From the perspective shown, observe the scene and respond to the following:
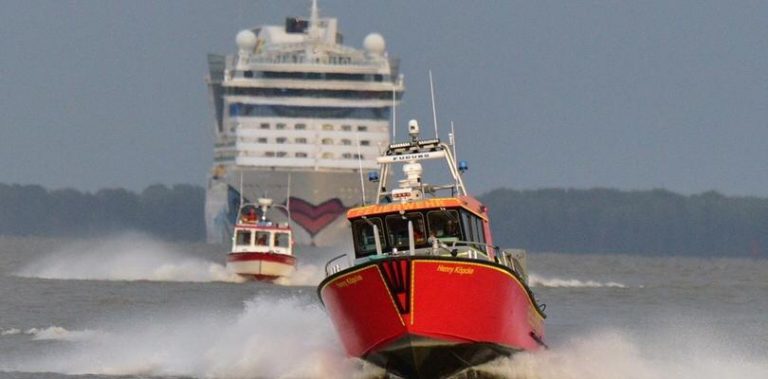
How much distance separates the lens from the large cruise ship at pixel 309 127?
119m

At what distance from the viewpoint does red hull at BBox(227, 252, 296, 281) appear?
2304 inches

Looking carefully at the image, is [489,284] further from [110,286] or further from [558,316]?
[110,286]

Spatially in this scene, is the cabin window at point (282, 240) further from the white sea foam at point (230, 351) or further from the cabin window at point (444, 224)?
the cabin window at point (444, 224)

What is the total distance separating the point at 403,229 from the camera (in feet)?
82.9

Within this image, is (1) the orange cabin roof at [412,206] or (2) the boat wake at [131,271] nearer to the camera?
(1) the orange cabin roof at [412,206]

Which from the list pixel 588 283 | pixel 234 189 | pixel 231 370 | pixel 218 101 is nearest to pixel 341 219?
pixel 234 189

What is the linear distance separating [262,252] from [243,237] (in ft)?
4.45

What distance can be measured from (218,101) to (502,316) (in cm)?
12658

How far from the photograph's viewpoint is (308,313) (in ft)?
112

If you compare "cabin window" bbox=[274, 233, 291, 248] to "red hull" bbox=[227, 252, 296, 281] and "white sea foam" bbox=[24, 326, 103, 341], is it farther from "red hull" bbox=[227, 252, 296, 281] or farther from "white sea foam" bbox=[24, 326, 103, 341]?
"white sea foam" bbox=[24, 326, 103, 341]

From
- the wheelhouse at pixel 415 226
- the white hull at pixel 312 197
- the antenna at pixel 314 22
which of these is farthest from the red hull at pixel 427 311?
the antenna at pixel 314 22

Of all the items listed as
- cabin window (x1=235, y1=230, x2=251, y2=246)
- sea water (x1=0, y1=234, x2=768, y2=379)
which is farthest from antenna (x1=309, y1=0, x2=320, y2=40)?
cabin window (x1=235, y1=230, x2=251, y2=246)

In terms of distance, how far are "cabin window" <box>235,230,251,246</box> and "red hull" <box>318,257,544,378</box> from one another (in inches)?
1358

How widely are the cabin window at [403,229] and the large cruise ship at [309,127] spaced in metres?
90.7
